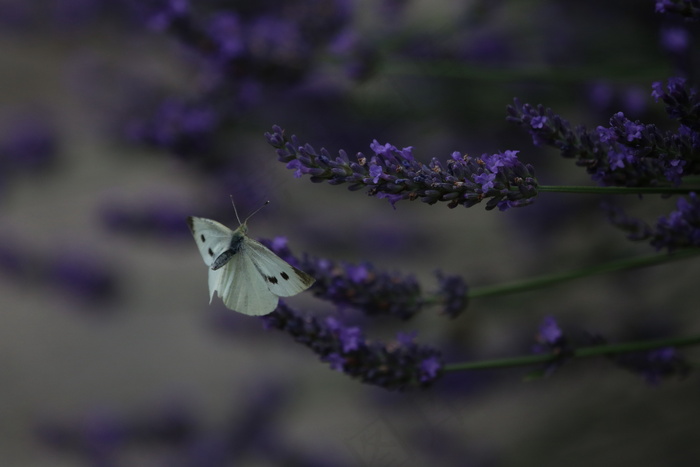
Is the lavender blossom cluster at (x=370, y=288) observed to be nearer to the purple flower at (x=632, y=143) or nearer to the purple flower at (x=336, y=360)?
the purple flower at (x=336, y=360)

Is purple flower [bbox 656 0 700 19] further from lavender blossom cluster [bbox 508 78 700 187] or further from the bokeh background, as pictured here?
the bokeh background

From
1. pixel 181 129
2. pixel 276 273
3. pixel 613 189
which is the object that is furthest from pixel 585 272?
pixel 181 129

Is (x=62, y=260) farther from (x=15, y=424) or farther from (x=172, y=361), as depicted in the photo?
(x=15, y=424)

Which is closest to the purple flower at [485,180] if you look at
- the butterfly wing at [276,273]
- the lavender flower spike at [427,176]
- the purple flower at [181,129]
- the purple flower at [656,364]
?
the lavender flower spike at [427,176]

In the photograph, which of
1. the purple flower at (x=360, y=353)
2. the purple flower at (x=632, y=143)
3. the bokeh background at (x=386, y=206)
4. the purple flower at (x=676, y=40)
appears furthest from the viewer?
the bokeh background at (x=386, y=206)

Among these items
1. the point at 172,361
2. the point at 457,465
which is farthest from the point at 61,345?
the point at 457,465

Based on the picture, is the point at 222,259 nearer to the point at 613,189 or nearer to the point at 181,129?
the point at 613,189

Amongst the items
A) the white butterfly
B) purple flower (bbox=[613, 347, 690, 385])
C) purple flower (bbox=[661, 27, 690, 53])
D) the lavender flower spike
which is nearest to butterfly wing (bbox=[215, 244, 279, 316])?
the white butterfly
